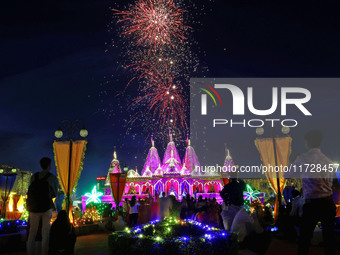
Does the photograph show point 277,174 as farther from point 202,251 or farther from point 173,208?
point 202,251

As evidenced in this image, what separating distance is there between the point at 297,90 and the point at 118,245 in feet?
30.2

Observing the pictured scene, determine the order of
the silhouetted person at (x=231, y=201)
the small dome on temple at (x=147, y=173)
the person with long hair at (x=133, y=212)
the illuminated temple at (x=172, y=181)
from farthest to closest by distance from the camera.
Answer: the small dome on temple at (x=147, y=173)
the illuminated temple at (x=172, y=181)
the person with long hair at (x=133, y=212)
the silhouetted person at (x=231, y=201)

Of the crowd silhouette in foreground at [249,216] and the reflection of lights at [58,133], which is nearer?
the crowd silhouette in foreground at [249,216]

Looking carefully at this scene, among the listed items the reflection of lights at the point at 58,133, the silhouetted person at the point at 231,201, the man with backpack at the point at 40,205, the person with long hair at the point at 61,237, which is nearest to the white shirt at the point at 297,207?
the silhouetted person at the point at 231,201

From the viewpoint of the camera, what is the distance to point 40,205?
17.6ft

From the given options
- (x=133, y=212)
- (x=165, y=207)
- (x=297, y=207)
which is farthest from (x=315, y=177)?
(x=165, y=207)

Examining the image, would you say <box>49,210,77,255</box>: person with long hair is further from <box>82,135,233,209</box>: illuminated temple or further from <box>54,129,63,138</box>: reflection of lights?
<box>82,135,233,209</box>: illuminated temple

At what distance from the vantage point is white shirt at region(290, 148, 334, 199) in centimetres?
364

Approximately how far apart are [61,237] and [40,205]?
124 cm

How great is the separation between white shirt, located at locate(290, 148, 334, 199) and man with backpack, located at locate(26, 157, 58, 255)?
3999mm

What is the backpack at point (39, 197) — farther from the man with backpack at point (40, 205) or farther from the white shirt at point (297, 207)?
the white shirt at point (297, 207)

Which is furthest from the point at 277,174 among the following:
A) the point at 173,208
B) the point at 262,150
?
the point at 173,208

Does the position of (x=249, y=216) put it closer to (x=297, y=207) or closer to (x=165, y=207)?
(x=297, y=207)

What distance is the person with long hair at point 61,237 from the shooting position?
6.18 m
